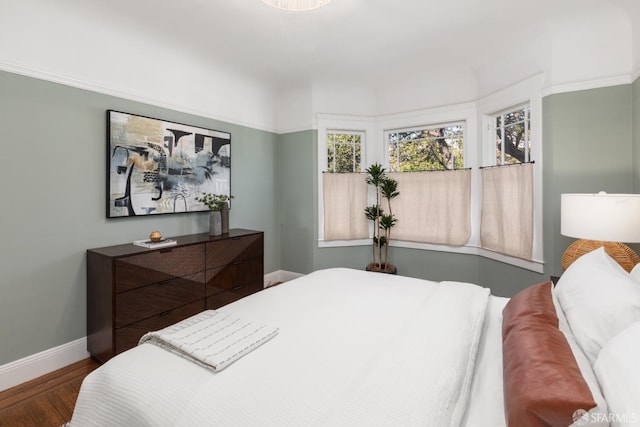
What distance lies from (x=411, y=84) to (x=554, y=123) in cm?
168

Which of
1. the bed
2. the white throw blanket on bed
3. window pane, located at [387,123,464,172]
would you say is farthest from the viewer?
window pane, located at [387,123,464,172]

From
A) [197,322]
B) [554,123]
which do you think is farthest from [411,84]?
[197,322]

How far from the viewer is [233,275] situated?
10.1ft

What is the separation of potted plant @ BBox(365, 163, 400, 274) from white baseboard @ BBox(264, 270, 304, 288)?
1052 millimetres

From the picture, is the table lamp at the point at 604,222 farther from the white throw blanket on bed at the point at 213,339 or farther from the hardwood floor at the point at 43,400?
the hardwood floor at the point at 43,400

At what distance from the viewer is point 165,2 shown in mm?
2268

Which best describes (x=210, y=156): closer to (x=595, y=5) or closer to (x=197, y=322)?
(x=197, y=322)

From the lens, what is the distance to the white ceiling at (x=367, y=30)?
232cm

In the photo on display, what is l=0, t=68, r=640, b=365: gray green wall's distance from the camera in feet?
6.70

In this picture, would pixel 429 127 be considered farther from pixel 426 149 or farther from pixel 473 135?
pixel 473 135

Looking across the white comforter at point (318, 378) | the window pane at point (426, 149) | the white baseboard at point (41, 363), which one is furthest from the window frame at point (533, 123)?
the white baseboard at point (41, 363)

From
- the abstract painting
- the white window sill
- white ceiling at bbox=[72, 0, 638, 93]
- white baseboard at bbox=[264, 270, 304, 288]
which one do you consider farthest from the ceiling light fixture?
white baseboard at bbox=[264, 270, 304, 288]

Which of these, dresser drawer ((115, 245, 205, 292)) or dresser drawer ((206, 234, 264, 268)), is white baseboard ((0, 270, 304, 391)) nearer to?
dresser drawer ((115, 245, 205, 292))

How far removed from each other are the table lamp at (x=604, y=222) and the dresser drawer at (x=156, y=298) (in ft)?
9.50
